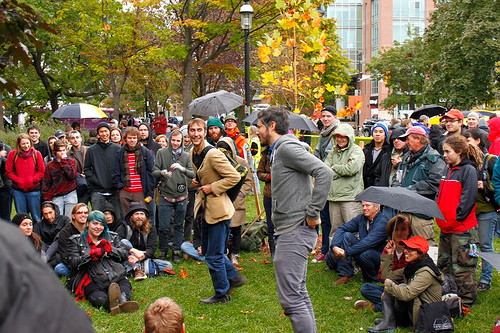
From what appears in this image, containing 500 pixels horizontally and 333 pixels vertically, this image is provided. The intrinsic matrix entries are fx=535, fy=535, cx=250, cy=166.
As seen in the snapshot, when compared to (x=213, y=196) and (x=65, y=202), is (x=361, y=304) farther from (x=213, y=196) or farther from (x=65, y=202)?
(x=65, y=202)

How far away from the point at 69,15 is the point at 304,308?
2180cm

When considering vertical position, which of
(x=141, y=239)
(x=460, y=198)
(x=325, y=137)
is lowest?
(x=141, y=239)

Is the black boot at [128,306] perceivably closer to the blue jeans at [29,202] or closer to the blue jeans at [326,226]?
the blue jeans at [326,226]

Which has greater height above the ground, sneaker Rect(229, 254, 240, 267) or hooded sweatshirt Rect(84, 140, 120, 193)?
hooded sweatshirt Rect(84, 140, 120, 193)

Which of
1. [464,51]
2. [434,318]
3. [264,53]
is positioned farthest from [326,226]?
[464,51]

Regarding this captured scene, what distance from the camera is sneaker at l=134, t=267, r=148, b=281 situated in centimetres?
732

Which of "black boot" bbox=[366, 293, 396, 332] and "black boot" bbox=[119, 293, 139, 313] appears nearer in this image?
"black boot" bbox=[366, 293, 396, 332]

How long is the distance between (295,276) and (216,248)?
71.1 inches

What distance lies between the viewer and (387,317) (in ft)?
17.7

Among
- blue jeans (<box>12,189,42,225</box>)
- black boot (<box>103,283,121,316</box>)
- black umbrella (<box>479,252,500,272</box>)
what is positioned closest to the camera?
black umbrella (<box>479,252,500,272</box>)

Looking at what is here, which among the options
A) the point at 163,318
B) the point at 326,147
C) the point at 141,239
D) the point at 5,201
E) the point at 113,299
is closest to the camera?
the point at 163,318

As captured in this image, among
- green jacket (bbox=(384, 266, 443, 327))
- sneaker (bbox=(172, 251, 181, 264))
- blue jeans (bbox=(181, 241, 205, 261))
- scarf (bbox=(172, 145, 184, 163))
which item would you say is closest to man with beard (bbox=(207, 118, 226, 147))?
scarf (bbox=(172, 145, 184, 163))

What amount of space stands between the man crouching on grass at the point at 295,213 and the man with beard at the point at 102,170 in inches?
181

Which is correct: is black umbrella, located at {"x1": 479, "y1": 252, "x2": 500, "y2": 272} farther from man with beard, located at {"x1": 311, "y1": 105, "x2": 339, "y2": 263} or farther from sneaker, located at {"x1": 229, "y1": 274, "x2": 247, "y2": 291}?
man with beard, located at {"x1": 311, "y1": 105, "x2": 339, "y2": 263}
